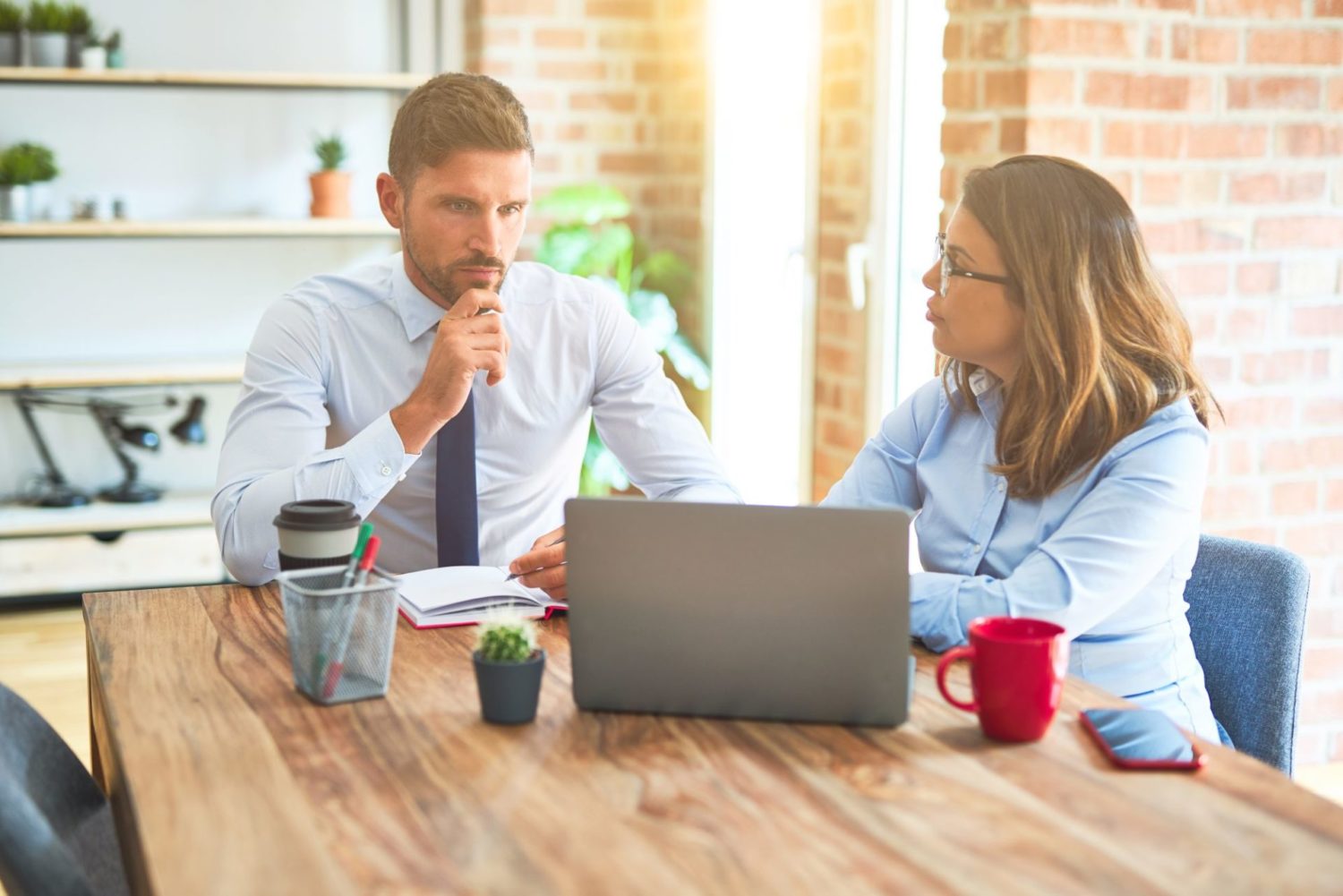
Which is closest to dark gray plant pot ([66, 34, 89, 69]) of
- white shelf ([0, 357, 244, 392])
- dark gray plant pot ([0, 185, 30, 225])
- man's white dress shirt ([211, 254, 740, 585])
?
dark gray plant pot ([0, 185, 30, 225])

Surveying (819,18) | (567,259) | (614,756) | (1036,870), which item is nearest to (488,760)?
(614,756)

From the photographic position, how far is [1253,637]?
1682mm

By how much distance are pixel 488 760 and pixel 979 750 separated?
16.2 inches

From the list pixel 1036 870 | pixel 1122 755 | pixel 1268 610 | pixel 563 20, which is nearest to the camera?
pixel 1036 870

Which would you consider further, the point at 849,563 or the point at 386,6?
the point at 386,6

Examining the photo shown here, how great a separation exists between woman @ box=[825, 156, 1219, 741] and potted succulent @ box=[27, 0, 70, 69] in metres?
3.14

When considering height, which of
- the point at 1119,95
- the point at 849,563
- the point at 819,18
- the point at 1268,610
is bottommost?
the point at 1268,610

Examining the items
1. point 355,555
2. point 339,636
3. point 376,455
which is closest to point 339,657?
point 339,636

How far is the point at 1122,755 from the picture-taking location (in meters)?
1.19

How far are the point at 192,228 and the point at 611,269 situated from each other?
1207 mm

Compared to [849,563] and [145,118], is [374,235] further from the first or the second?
[849,563]

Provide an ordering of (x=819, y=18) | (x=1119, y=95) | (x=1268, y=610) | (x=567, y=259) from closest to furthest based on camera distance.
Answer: (x=1268, y=610) < (x=1119, y=95) < (x=819, y=18) < (x=567, y=259)

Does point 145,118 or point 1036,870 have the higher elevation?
point 145,118

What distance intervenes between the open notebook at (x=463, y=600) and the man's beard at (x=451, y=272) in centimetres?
46
